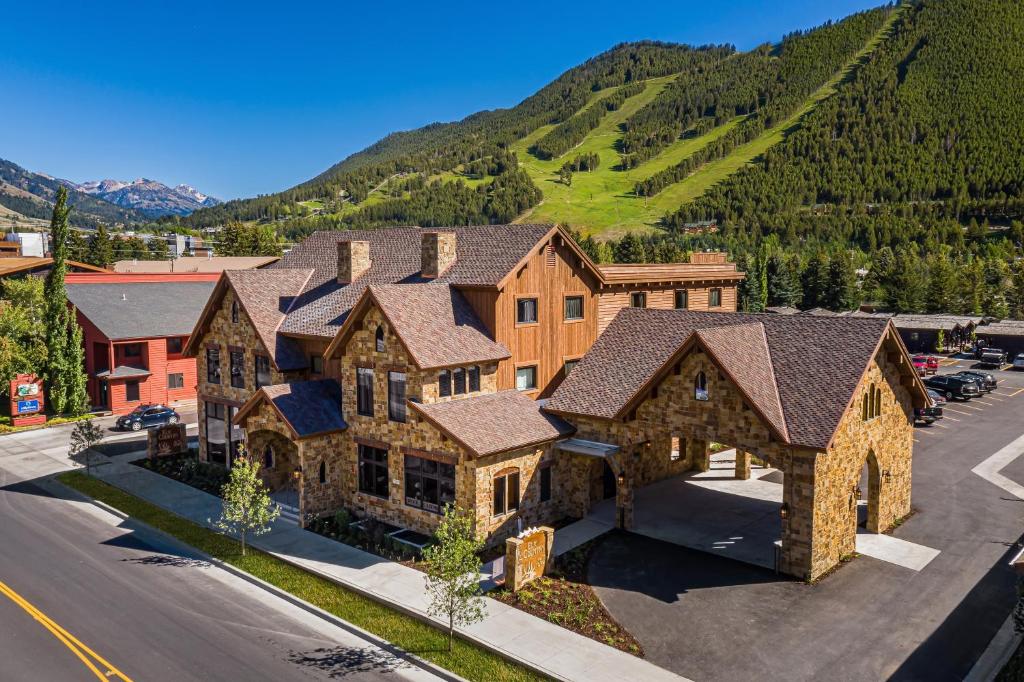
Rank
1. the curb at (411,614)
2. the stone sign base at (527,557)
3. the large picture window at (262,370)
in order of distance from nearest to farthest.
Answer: the curb at (411,614)
the stone sign base at (527,557)
the large picture window at (262,370)

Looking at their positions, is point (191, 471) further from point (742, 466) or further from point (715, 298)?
point (715, 298)

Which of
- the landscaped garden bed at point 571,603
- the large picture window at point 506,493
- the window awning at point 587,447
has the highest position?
the window awning at point 587,447

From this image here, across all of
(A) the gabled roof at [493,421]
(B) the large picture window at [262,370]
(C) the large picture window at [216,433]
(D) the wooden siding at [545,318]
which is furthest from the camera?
(C) the large picture window at [216,433]

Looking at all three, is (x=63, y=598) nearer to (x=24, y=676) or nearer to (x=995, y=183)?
(x=24, y=676)

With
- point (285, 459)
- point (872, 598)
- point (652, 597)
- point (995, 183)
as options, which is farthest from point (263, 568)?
point (995, 183)

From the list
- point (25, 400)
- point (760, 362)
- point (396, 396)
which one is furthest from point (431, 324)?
point (25, 400)

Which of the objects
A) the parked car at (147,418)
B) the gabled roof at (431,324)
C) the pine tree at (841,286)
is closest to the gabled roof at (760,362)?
the gabled roof at (431,324)

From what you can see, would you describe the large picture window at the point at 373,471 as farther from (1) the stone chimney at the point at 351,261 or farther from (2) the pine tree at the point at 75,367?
(2) the pine tree at the point at 75,367
